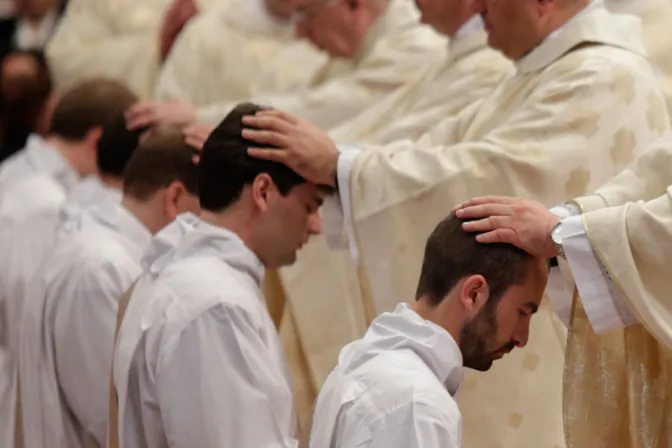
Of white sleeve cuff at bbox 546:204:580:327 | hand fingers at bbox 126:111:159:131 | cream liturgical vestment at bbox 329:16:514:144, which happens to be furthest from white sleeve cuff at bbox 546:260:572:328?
hand fingers at bbox 126:111:159:131

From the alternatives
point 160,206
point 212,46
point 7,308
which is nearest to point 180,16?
point 212,46

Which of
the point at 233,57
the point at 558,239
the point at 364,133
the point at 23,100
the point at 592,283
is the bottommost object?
the point at 23,100

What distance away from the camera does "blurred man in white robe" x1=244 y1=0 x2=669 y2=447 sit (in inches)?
129

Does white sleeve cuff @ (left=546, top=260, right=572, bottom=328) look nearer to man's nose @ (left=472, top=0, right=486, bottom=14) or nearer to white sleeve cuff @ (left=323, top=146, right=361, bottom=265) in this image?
white sleeve cuff @ (left=323, top=146, right=361, bottom=265)

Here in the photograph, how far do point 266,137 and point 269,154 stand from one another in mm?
62

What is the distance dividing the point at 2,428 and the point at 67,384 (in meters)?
0.54

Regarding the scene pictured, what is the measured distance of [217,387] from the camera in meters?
2.66

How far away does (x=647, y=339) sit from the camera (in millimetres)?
2859

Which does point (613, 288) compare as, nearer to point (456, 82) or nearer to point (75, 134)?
point (456, 82)

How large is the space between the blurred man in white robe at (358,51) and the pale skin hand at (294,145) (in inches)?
43.6

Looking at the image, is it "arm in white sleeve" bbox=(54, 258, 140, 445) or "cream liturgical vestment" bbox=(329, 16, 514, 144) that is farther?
"cream liturgical vestment" bbox=(329, 16, 514, 144)

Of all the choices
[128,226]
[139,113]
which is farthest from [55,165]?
[128,226]

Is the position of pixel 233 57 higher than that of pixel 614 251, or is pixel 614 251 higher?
pixel 614 251

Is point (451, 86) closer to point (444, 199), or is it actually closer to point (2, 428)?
point (444, 199)
